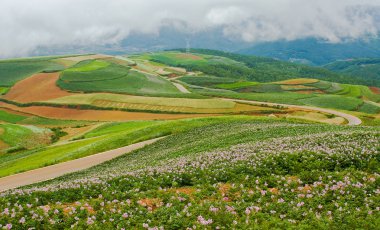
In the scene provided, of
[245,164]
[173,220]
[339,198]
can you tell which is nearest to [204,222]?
[173,220]

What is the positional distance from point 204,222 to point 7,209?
712 centimetres

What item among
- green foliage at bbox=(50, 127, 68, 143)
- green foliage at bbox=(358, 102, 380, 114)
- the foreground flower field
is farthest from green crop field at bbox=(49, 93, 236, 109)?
the foreground flower field

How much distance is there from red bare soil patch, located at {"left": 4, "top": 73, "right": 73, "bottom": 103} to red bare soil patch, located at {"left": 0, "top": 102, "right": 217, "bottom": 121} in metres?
14.7

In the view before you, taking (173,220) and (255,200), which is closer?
(173,220)

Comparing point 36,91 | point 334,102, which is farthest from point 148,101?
point 334,102

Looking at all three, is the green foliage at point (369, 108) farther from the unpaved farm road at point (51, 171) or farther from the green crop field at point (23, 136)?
the unpaved farm road at point (51, 171)

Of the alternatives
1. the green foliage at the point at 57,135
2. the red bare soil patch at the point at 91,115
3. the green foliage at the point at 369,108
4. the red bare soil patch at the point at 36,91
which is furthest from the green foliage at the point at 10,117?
the green foliage at the point at 369,108

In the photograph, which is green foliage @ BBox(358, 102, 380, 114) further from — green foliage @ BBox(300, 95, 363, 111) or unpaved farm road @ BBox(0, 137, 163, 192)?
unpaved farm road @ BBox(0, 137, 163, 192)

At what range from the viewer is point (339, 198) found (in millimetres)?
13938

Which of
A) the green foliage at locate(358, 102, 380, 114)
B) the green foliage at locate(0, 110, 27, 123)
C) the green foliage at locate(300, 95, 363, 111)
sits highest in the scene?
the green foliage at locate(300, 95, 363, 111)

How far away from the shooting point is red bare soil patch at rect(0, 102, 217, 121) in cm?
12012

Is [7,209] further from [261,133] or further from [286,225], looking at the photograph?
[261,133]

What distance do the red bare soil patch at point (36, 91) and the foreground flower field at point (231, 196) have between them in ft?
500

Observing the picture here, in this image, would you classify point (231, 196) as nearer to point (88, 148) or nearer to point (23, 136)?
point (88, 148)
